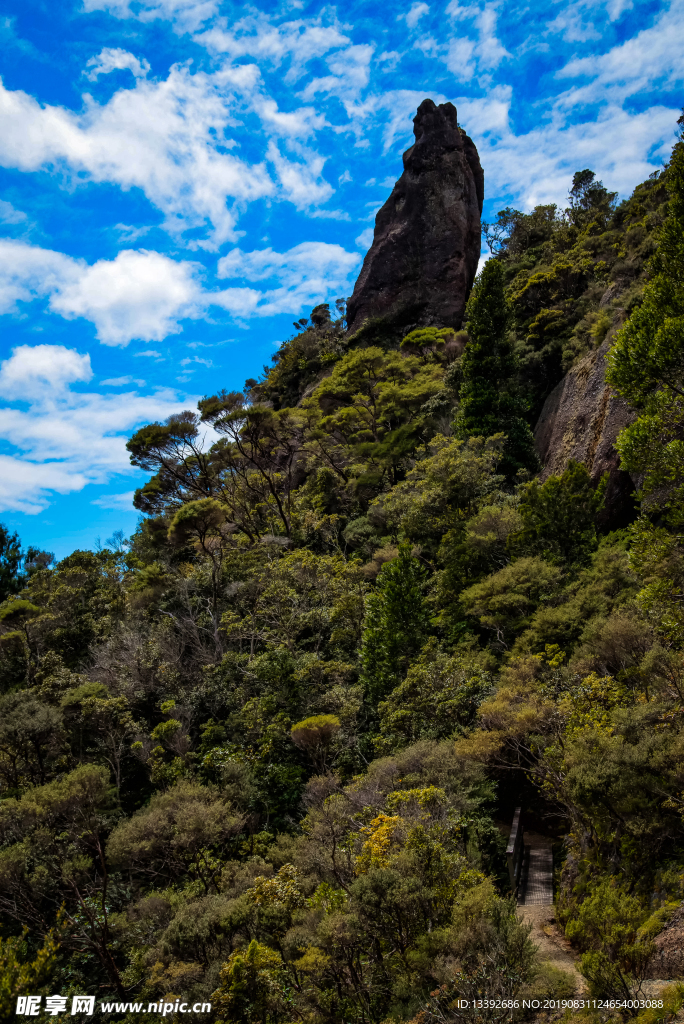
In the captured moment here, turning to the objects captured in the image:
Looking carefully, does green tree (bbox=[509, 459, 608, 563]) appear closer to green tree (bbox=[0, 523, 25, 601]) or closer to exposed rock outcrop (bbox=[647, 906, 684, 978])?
exposed rock outcrop (bbox=[647, 906, 684, 978])

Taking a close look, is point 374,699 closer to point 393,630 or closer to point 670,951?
point 393,630

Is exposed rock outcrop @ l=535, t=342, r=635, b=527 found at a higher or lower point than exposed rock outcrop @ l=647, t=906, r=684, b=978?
higher

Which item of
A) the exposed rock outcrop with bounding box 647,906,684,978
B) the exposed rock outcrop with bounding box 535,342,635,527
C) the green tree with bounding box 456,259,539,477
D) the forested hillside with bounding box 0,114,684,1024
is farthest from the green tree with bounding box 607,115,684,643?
the green tree with bounding box 456,259,539,477

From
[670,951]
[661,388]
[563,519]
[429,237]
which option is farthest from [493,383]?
[670,951]

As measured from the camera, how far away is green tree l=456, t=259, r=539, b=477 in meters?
26.7

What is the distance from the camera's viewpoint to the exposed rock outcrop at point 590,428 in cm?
1980

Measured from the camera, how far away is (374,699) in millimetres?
17578

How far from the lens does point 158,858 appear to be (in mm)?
14234

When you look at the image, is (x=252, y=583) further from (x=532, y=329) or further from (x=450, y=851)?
(x=532, y=329)

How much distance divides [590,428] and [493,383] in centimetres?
762

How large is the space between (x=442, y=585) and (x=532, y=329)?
2037 cm

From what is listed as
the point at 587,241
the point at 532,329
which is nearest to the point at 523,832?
the point at 532,329

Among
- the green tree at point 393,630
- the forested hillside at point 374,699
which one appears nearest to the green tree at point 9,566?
the forested hillside at point 374,699

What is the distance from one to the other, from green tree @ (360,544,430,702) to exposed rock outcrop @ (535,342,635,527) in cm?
791
